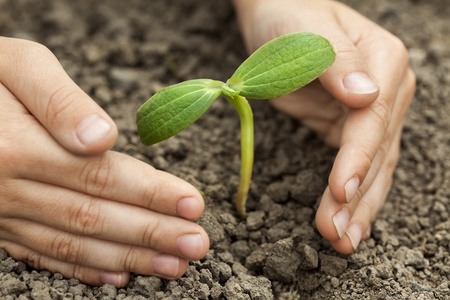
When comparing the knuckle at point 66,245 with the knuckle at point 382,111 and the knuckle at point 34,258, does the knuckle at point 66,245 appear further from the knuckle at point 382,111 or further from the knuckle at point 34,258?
the knuckle at point 382,111

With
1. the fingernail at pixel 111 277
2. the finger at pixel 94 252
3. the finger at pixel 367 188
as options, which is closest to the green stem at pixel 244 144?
the finger at pixel 367 188

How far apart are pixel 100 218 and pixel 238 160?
76cm

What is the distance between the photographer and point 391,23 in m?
2.71

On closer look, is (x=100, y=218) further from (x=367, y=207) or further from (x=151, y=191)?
(x=367, y=207)

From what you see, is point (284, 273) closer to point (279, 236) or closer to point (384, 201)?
point (279, 236)

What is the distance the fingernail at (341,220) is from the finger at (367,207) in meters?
0.04

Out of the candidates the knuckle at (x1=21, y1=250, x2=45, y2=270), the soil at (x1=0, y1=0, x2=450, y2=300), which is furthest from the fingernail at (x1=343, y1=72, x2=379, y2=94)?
the knuckle at (x1=21, y1=250, x2=45, y2=270)

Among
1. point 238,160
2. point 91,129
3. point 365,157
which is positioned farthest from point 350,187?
point 91,129

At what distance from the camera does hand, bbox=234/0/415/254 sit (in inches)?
62.8

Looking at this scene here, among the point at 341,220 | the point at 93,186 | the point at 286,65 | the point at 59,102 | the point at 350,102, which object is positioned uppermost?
the point at 59,102

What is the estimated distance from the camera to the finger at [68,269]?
154 centimetres

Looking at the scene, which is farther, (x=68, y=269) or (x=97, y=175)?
(x=68, y=269)

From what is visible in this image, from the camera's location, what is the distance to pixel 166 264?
150cm

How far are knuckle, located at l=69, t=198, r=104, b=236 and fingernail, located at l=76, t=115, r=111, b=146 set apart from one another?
20 centimetres
